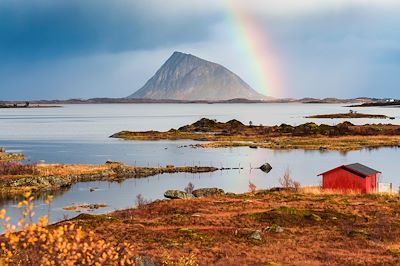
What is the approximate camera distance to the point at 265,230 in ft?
121

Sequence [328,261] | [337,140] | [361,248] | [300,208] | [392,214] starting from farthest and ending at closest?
[337,140], [300,208], [392,214], [361,248], [328,261]

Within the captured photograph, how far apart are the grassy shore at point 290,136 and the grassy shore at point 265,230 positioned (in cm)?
7763

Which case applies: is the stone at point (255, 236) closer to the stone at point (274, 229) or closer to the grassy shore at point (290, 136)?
the stone at point (274, 229)

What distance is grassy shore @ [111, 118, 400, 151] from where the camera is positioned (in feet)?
430

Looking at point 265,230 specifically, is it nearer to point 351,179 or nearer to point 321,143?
point 351,179

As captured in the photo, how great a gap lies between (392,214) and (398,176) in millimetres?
45511

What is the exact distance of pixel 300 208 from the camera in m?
45.3

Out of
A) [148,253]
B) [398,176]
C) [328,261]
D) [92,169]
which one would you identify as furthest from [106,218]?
[398,176]

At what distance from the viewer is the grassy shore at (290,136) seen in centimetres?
13100

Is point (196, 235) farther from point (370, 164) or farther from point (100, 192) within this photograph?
point (370, 164)

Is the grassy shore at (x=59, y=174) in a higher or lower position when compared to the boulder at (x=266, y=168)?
higher

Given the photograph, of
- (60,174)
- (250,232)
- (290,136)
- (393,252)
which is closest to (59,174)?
(60,174)

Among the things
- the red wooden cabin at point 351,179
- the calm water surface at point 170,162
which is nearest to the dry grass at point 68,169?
the calm water surface at point 170,162

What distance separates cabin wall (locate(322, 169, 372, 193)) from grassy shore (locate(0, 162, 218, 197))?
35458 mm
